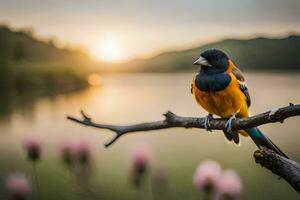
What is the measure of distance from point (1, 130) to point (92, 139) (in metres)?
0.31

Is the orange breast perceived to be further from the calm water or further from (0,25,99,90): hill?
(0,25,99,90): hill

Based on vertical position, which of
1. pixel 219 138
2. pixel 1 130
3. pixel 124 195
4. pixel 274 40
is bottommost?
pixel 124 195

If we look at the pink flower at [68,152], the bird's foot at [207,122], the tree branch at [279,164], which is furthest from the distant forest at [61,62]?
the tree branch at [279,164]

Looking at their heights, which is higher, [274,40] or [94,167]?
[274,40]

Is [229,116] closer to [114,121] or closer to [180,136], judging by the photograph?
[180,136]

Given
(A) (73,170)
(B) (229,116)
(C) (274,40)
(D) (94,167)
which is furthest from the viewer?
(C) (274,40)

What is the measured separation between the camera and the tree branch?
1006 millimetres

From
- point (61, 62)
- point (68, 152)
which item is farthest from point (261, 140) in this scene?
point (61, 62)

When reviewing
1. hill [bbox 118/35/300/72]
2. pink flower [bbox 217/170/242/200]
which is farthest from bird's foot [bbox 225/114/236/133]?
hill [bbox 118/35/300/72]

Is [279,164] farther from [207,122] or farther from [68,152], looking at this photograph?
[68,152]

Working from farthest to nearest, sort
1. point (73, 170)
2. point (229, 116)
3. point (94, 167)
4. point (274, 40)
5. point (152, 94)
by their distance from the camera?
1. point (152, 94)
2. point (274, 40)
3. point (94, 167)
4. point (73, 170)
5. point (229, 116)

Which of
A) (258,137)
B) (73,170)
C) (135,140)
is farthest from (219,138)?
(258,137)

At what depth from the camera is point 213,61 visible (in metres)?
1.25

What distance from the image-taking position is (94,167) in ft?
5.83
